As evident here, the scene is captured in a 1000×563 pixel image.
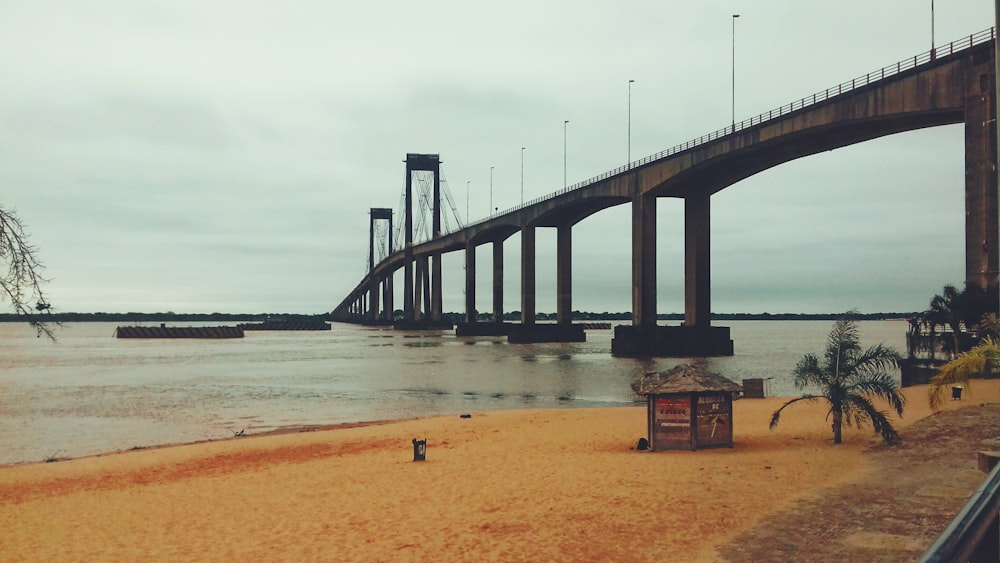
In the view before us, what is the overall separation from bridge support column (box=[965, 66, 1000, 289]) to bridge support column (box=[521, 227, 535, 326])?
60.4 metres

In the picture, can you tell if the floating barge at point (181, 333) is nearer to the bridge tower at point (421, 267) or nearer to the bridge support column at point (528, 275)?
the bridge tower at point (421, 267)

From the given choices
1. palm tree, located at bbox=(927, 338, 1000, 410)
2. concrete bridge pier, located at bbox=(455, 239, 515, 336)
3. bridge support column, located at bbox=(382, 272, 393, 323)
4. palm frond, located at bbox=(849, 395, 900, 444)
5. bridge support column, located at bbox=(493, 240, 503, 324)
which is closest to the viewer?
palm tree, located at bbox=(927, 338, 1000, 410)

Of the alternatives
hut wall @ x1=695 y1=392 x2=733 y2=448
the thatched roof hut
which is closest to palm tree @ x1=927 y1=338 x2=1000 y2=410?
the thatched roof hut

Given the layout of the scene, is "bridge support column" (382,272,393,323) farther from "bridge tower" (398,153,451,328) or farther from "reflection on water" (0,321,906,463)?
"reflection on water" (0,321,906,463)

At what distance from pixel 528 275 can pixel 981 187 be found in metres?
64.7

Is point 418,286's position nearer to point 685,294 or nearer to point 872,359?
point 685,294

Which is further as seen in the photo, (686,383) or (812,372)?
(812,372)

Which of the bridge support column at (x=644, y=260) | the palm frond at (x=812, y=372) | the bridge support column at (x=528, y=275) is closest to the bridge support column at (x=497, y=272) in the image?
the bridge support column at (x=528, y=275)

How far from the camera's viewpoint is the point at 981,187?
3403cm

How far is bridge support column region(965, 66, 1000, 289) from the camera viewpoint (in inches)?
1299

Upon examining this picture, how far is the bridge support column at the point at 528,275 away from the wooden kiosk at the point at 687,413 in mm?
77094

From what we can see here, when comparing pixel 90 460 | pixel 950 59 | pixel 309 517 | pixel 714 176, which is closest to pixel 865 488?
pixel 309 517

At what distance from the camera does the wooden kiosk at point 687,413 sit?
16391 millimetres

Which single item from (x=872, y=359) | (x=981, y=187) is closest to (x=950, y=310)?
(x=981, y=187)
